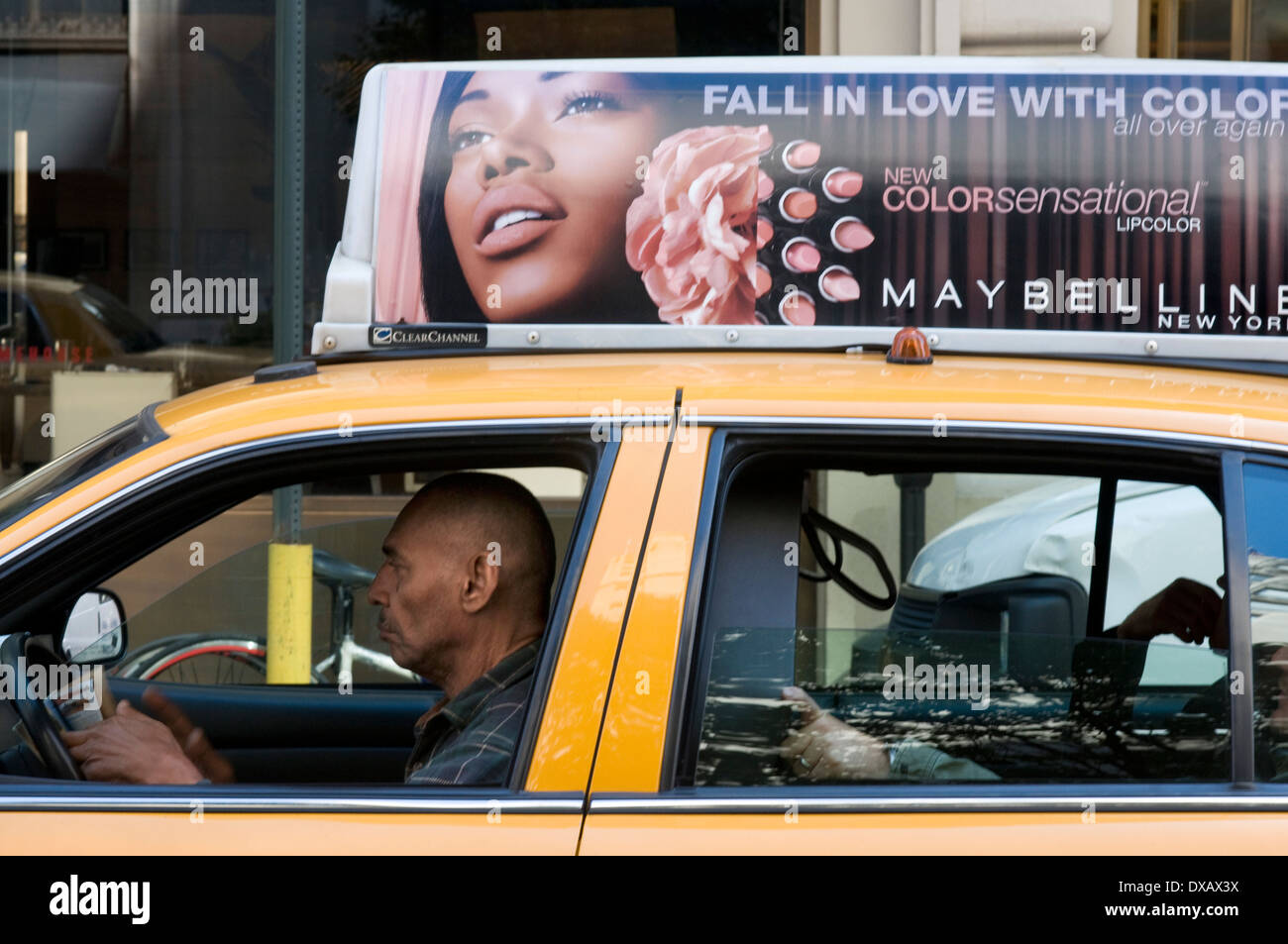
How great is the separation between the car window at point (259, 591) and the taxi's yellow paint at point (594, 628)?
4.85ft

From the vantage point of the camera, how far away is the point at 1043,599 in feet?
10.4

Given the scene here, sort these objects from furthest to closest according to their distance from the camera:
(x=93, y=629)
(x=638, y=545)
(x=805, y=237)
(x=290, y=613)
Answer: (x=290, y=613) → (x=93, y=629) → (x=805, y=237) → (x=638, y=545)

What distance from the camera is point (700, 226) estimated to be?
2.54 m

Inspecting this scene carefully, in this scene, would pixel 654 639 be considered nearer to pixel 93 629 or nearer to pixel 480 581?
pixel 480 581

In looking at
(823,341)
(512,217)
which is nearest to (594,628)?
(823,341)

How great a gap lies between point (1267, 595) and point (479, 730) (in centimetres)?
117

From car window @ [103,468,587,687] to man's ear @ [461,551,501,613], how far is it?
105cm

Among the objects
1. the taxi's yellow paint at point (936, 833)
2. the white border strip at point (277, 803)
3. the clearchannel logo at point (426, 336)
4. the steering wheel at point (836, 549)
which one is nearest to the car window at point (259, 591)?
the steering wheel at point (836, 549)

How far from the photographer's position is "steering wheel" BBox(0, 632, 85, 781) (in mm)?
2250

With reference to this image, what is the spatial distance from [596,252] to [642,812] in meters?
1.02

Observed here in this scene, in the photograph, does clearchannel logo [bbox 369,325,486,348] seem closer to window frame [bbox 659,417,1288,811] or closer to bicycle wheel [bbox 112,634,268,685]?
window frame [bbox 659,417,1288,811]
